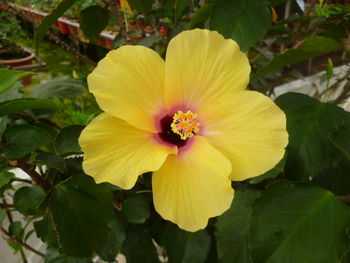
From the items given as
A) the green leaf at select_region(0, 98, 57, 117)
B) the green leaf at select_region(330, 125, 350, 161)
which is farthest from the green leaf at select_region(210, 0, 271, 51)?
the green leaf at select_region(0, 98, 57, 117)

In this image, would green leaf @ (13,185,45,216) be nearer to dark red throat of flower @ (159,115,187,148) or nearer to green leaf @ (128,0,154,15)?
dark red throat of flower @ (159,115,187,148)

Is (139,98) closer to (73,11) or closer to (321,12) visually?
(321,12)

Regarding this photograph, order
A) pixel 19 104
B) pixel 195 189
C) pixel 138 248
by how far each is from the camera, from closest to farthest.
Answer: pixel 195 189 < pixel 19 104 < pixel 138 248

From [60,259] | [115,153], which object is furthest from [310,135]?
[60,259]

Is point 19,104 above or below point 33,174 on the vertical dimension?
above

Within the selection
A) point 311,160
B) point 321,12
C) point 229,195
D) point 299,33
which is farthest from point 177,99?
point 321,12

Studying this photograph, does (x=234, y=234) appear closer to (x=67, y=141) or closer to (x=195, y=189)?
(x=195, y=189)
